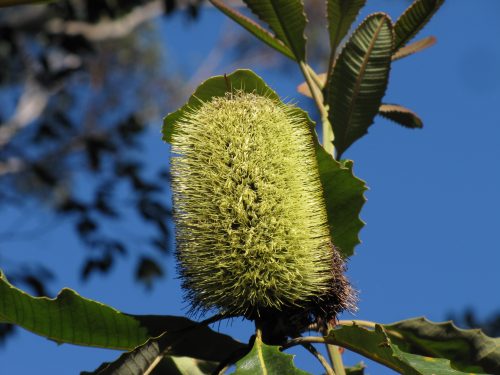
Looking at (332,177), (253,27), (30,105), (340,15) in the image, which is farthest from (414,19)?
(30,105)

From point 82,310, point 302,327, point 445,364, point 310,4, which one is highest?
point 310,4

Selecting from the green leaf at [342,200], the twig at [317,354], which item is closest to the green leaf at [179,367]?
the twig at [317,354]

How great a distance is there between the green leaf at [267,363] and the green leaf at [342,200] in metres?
0.35

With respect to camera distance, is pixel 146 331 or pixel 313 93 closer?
pixel 146 331

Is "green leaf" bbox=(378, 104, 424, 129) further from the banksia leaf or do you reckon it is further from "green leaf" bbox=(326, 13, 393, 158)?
the banksia leaf

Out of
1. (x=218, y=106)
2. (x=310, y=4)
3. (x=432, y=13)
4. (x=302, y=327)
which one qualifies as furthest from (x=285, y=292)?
(x=310, y=4)

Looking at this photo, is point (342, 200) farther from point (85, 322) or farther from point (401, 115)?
point (85, 322)

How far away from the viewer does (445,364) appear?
1.41m

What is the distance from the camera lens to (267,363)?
54.6 inches

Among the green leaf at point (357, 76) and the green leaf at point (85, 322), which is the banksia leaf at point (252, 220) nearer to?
the green leaf at point (85, 322)

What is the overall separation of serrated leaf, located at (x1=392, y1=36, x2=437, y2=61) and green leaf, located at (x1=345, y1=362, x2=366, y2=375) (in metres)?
0.86

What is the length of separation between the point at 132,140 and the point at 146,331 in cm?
503

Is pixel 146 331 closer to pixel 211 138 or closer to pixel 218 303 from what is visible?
pixel 218 303

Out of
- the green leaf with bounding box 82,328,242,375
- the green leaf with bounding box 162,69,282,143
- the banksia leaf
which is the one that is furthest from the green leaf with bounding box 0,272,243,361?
the green leaf with bounding box 162,69,282,143
